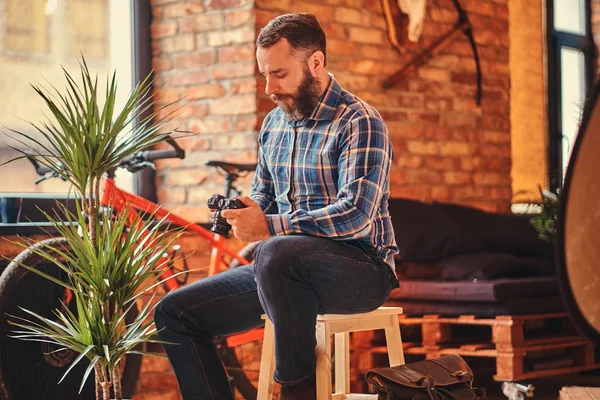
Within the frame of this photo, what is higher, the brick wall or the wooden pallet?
the brick wall

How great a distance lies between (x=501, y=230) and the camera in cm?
399

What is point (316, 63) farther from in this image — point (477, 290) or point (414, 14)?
point (414, 14)

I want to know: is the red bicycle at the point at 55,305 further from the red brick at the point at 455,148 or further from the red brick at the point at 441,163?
the red brick at the point at 455,148

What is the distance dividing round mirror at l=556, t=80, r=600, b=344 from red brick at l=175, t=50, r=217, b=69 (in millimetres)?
3217

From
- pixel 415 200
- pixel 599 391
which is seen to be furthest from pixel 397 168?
pixel 599 391

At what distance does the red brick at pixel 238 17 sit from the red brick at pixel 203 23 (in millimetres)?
37

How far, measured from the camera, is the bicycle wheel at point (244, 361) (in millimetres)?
3211

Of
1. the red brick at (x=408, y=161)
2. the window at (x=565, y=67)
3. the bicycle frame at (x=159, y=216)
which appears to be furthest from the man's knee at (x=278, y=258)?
the window at (x=565, y=67)

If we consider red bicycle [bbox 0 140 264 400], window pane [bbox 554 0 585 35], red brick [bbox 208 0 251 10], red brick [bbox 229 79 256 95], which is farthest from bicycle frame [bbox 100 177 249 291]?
window pane [bbox 554 0 585 35]

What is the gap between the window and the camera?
534 centimetres

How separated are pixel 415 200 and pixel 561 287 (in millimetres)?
3533

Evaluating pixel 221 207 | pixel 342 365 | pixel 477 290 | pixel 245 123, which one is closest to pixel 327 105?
pixel 221 207

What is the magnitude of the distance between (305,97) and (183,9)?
5.11 ft

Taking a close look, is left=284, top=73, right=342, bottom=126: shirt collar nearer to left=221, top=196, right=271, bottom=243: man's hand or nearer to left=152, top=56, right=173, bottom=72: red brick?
left=221, top=196, right=271, bottom=243: man's hand
